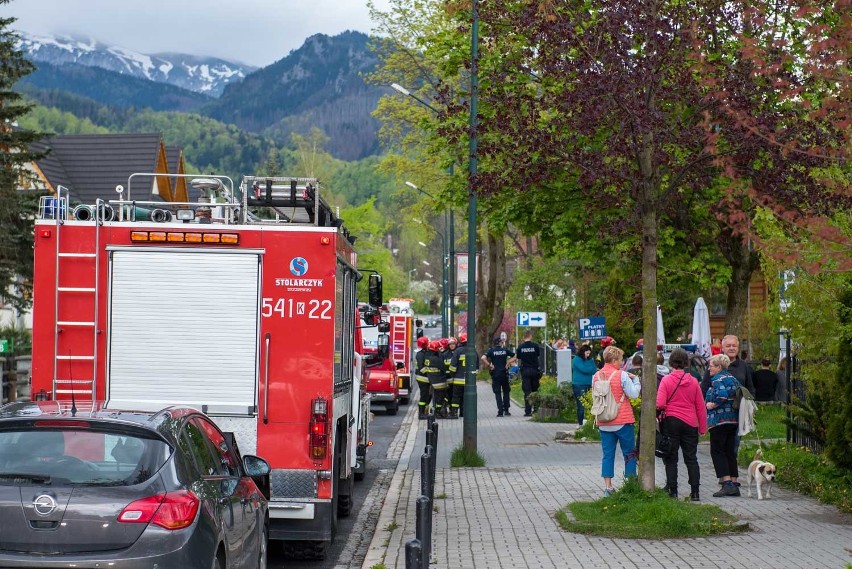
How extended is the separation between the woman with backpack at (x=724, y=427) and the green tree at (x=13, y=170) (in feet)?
70.1

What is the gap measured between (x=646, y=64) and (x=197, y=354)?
5086 mm

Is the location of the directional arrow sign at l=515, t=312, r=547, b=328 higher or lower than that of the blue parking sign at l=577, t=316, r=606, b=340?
higher

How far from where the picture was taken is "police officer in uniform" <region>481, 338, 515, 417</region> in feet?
98.9

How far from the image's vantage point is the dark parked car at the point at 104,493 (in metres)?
6.47

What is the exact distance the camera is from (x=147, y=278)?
1061cm

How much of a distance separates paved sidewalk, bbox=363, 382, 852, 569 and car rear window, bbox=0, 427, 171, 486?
12.5 feet

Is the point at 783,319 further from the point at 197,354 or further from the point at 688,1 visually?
the point at 197,354

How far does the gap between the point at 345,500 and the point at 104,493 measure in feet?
23.8

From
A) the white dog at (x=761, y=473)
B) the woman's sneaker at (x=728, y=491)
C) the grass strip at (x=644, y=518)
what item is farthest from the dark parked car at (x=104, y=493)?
the woman's sneaker at (x=728, y=491)

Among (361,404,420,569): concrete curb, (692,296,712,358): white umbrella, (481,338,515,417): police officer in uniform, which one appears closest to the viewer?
(361,404,420,569): concrete curb

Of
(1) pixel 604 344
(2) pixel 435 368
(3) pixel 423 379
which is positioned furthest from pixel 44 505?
(2) pixel 435 368

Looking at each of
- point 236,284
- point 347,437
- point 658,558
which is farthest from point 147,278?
point 658,558

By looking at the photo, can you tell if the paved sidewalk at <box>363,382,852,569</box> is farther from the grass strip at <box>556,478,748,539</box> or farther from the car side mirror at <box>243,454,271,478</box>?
the car side mirror at <box>243,454,271,478</box>

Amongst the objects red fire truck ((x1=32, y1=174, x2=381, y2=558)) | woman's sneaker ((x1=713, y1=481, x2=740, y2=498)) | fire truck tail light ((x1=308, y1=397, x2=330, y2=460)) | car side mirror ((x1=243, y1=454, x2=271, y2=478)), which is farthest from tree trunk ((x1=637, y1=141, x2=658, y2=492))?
car side mirror ((x1=243, y1=454, x2=271, y2=478))
